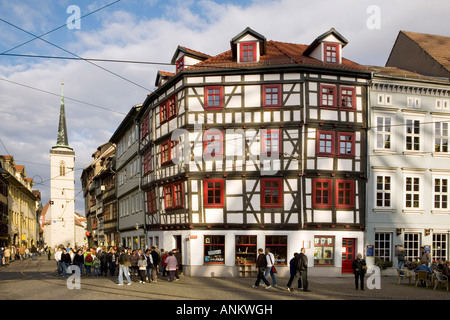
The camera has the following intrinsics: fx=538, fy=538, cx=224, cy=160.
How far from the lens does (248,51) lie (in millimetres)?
31734

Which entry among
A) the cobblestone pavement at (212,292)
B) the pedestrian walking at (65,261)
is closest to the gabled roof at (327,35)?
the cobblestone pavement at (212,292)

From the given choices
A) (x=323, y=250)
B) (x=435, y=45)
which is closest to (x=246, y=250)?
(x=323, y=250)

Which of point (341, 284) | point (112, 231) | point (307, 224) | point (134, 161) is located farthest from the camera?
point (112, 231)

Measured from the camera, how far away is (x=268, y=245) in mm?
30188

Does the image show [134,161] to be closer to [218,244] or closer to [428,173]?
[218,244]

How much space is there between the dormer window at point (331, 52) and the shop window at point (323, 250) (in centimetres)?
1044

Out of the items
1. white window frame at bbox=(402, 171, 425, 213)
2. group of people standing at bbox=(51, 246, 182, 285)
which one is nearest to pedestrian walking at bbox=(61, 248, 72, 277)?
group of people standing at bbox=(51, 246, 182, 285)

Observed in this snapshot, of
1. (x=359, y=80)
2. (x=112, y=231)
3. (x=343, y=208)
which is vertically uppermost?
(x=359, y=80)

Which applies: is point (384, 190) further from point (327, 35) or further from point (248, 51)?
point (248, 51)

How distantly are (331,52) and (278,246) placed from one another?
11.9 m

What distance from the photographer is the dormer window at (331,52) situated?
3183cm

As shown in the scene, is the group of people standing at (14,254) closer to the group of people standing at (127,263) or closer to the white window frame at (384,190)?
the group of people standing at (127,263)

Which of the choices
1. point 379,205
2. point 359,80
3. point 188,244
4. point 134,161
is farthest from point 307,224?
point 134,161

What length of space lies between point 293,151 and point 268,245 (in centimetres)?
546
